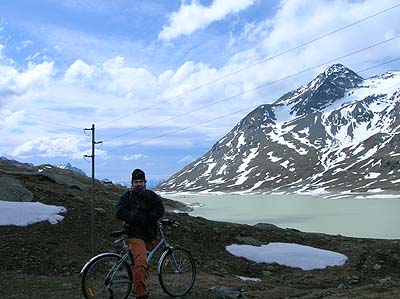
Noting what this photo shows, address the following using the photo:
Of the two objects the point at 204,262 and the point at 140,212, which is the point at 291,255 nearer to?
the point at 204,262

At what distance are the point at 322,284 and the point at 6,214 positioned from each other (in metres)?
14.6

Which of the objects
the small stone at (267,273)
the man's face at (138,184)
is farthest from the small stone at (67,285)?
the small stone at (267,273)

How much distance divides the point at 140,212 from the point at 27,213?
14.9 m

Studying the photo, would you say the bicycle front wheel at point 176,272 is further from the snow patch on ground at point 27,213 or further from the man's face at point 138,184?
the snow patch on ground at point 27,213

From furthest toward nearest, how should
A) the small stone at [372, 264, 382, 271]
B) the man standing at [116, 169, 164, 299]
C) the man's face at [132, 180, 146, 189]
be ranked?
the small stone at [372, 264, 382, 271] → the man's face at [132, 180, 146, 189] → the man standing at [116, 169, 164, 299]

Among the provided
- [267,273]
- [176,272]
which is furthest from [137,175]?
[267,273]

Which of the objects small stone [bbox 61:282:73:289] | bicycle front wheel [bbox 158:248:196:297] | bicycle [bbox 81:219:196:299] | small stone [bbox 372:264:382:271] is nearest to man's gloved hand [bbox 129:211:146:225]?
bicycle [bbox 81:219:196:299]

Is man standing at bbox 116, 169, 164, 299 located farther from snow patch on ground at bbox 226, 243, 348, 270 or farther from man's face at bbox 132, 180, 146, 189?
snow patch on ground at bbox 226, 243, 348, 270

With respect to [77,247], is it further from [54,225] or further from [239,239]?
[239,239]

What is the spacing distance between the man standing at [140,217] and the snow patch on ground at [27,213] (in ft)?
44.7

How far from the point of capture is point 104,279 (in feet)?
30.5

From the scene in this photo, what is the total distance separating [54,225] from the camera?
21.6 meters

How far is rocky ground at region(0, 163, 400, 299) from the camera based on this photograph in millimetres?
12265

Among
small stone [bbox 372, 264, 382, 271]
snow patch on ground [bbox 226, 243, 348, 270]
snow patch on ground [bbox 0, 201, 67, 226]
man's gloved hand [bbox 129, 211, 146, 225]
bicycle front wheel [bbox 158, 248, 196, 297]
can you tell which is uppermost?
snow patch on ground [bbox 0, 201, 67, 226]
